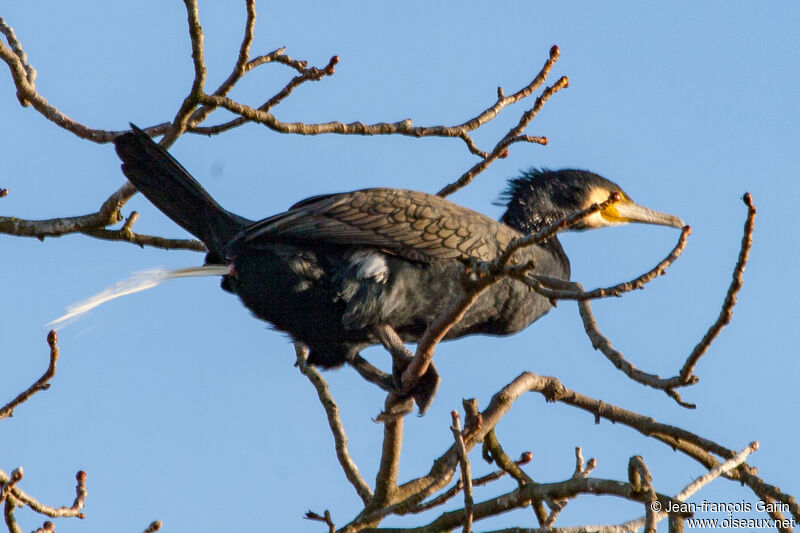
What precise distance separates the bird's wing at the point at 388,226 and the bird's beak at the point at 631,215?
1603 millimetres

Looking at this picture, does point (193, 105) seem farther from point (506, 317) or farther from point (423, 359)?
point (506, 317)

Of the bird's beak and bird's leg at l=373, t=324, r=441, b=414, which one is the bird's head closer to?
the bird's beak

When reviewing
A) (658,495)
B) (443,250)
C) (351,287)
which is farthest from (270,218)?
(658,495)

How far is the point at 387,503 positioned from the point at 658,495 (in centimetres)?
155

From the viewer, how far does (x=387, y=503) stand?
5.18 meters

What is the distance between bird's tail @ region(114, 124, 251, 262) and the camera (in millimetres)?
5441

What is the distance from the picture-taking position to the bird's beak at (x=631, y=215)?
23.9 ft

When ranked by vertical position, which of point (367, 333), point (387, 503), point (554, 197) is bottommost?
point (387, 503)

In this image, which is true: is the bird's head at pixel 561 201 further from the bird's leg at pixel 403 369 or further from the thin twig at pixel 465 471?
the thin twig at pixel 465 471

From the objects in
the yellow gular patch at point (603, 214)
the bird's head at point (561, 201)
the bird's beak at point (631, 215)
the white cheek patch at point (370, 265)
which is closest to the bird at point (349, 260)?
the white cheek patch at point (370, 265)

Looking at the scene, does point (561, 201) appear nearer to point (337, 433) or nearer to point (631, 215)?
point (631, 215)

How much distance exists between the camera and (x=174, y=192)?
565 cm

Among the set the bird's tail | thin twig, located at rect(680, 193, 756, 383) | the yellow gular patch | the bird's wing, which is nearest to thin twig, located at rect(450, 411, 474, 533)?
thin twig, located at rect(680, 193, 756, 383)

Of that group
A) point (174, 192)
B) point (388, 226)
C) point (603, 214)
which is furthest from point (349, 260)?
point (603, 214)
